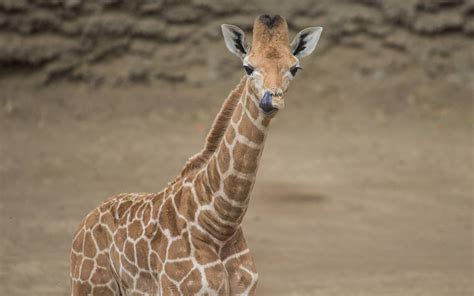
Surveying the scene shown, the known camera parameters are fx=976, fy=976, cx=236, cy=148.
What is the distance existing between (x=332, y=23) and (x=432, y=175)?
4626 mm

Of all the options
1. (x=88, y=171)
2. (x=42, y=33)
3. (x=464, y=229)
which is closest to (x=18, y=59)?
(x=42, y=33)

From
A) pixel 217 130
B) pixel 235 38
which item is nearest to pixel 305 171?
pixel 217 130

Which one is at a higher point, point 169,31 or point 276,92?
point 276,92

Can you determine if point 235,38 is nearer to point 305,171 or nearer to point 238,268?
point 238,268

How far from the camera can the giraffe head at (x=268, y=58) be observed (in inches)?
239

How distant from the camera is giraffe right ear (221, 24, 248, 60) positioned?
6.59 meters

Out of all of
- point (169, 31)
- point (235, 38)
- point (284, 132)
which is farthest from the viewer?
point (169, 31)

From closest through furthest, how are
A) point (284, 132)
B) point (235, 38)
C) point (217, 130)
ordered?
point (235, 38) → point (217, 130) → point (284, 132)

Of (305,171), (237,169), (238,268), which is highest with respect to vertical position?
(237,169)

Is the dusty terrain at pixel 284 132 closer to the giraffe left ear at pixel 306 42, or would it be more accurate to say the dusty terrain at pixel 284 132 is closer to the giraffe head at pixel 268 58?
the giraffe left ear at pixel 306 42

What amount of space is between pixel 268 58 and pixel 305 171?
8.77 m

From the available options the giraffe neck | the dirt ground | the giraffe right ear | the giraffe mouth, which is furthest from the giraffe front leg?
the dirt ground

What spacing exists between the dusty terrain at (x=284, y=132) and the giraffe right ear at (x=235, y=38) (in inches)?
173

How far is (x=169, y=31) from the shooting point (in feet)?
59.5
